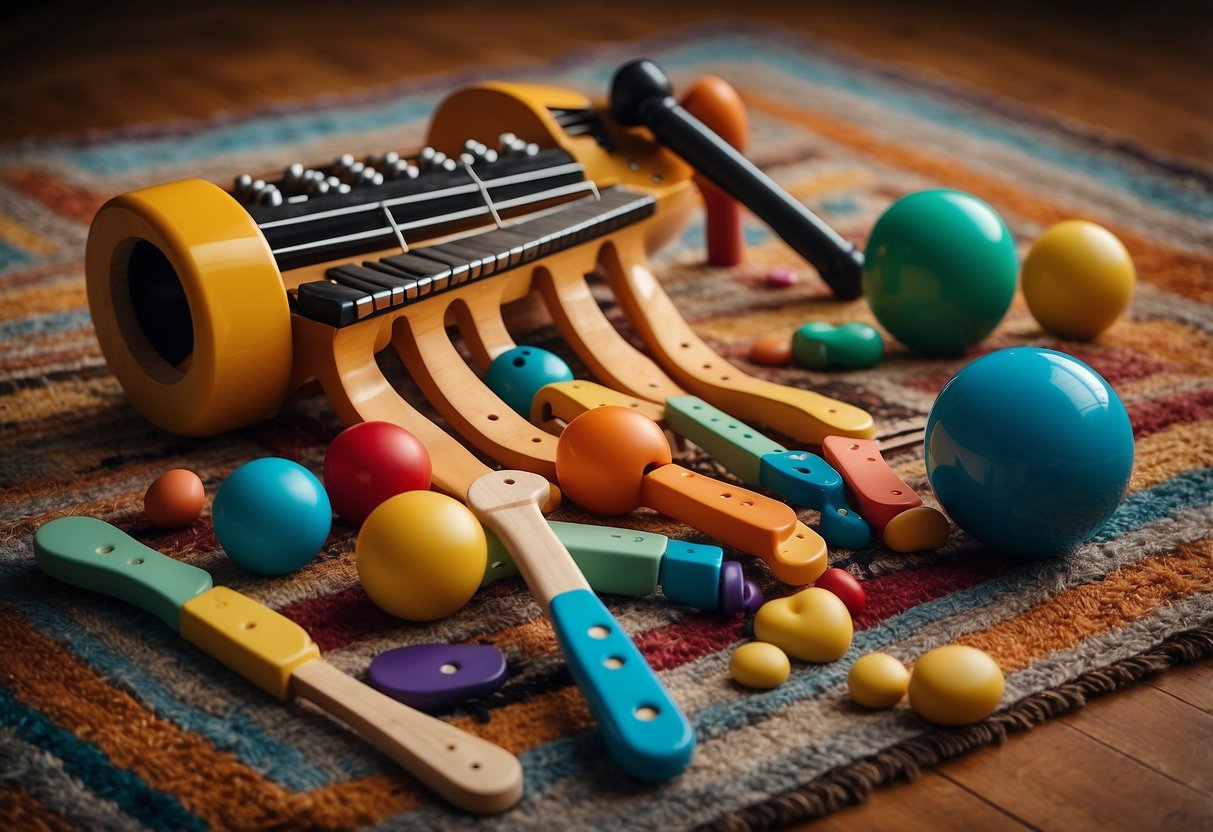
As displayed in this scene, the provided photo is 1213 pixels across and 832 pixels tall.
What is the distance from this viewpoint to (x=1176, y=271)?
1.51m

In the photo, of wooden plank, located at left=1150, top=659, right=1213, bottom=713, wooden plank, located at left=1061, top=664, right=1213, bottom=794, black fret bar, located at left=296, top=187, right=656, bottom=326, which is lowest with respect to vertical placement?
wooden plank, located at left=1061, top=664, right=1213, bottom=794

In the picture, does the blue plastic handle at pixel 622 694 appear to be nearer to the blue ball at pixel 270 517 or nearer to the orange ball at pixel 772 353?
the blue ball at pixel 270 517

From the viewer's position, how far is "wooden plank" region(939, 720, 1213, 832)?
2.31ft

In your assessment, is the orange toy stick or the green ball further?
the orange toy stick

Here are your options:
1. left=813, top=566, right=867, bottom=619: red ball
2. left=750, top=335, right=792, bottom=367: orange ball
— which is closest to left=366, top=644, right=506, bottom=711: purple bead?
left=813, top=566, right=867, bottom=619: red ball

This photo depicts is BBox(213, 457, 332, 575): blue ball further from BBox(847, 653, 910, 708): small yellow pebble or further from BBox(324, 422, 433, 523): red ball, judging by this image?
BBox(847, 653, 910, 708): small yellow pebble

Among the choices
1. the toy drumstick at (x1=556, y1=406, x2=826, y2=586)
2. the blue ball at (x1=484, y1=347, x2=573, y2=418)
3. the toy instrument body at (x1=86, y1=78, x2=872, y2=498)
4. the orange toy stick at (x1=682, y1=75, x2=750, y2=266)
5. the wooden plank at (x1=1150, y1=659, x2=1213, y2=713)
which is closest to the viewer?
the wooden plank at (x1=1150, y1=659, x2=1213, y2=713)

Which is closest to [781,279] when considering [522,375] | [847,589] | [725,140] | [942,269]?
[725,140]

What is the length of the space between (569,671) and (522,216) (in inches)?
24.2

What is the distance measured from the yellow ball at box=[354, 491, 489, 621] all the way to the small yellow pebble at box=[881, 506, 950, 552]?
31 cm

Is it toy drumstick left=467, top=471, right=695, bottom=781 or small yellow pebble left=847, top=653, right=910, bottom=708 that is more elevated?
toy drumstick left=467, top=471, right=695, bottom=781

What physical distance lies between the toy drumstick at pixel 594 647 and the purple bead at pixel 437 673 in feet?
0.17

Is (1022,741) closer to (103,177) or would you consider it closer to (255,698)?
(255,698)

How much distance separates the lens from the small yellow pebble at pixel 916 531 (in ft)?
3.07
